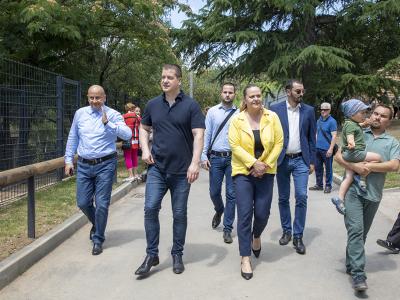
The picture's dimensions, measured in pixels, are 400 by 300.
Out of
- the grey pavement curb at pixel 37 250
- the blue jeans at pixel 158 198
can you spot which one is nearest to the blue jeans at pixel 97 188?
the grey pavement curb at pixel 37 250

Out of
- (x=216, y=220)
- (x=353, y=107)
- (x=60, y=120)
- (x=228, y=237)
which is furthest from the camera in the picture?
(x=60, y=120)

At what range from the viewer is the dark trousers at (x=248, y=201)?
4.90 metres

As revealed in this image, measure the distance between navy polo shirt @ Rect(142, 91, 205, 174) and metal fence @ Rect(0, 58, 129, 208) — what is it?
4.45m

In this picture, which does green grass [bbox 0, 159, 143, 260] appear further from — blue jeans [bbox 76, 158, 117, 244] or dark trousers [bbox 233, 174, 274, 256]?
dark trousers [bbox 233, 174, 274, 256]

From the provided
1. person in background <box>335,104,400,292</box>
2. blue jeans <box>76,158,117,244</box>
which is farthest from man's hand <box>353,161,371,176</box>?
blue jeans <box>76,158,117,244</box>

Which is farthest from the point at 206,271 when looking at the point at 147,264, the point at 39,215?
the point at 39,215

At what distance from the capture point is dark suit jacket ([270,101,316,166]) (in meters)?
5.78

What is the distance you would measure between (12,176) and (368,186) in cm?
393

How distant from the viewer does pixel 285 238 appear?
19.7 ft

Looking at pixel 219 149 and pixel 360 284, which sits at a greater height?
pixel 219 149

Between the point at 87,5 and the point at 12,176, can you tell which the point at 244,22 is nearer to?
the point at 87,5

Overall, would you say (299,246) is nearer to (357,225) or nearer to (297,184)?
(297,184)

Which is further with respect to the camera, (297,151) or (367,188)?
(297,151)

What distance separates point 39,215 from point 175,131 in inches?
135
